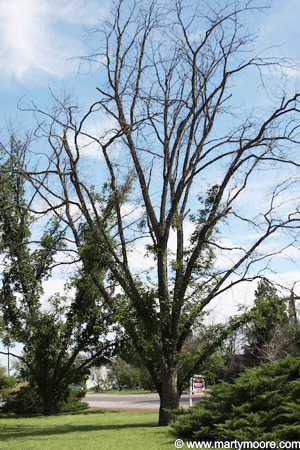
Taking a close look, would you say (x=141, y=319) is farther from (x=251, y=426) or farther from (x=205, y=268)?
(x=251, y=426)

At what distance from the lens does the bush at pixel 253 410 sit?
29.8 ft

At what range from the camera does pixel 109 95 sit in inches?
675

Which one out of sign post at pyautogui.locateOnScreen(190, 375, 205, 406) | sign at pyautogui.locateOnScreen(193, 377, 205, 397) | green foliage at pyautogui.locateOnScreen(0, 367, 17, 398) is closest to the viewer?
sign post at pyautogui.locateOnScreen(190, 375, 205, 406)

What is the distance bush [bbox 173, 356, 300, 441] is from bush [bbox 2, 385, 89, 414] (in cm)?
1692

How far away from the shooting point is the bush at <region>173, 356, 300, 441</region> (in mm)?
9086

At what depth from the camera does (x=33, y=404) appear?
90.5ft

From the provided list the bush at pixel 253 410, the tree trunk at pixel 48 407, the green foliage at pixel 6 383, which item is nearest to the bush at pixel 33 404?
the tree trunk at pixel 48 407

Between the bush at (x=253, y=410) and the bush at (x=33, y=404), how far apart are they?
1692 centimetres

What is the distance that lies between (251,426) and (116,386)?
67155 mm
